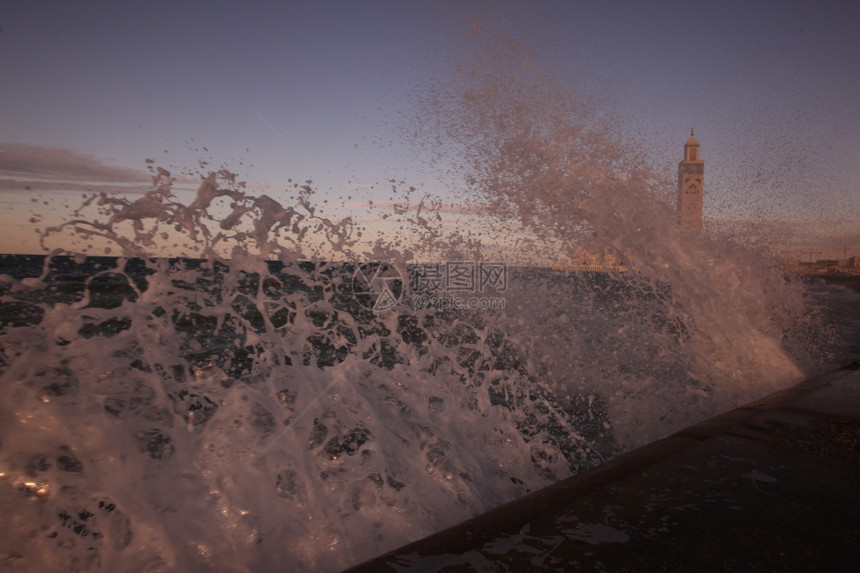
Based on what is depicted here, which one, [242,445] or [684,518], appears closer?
[684,518]

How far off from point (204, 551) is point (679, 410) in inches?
151

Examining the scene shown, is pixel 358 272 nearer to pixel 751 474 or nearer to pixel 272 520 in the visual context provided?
pixel 272 520

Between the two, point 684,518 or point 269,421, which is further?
point 269,421

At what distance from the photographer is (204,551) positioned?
1.81 m

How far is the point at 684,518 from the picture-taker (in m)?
1.56

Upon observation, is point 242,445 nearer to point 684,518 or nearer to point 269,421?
point 269,421

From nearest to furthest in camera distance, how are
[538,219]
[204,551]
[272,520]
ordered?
[204,551]
[272,520]
[538,219]

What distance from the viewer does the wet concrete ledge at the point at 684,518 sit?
1.34 meters

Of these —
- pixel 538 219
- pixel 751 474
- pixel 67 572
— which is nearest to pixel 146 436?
pixel 67 572

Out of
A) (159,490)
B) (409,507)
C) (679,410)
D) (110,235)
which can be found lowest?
(679,410)

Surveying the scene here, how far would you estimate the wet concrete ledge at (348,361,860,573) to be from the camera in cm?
134

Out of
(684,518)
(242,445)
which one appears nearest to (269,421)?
(242,445)

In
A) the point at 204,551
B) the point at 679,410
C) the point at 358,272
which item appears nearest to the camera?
the point at 204,551

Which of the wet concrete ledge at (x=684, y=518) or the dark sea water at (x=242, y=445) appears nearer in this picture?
the wet concrete ledge at (x=684, y=518)
